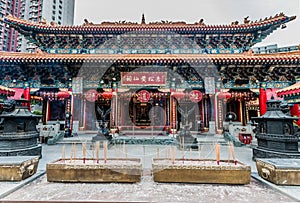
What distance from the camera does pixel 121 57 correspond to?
8695mm

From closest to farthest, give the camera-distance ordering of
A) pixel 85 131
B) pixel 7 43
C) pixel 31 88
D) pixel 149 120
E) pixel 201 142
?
1. pixel 201 142
2. pixel 31 88
3. pixel 85 131
4. pixel 149 120
5. pixel 7 43

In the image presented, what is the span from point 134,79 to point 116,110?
2754mm

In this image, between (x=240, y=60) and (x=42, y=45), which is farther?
(x=42, y=45)

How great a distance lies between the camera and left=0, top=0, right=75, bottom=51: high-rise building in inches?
1677

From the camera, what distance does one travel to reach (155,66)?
9219 millimetres

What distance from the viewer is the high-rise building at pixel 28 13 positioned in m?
42.6

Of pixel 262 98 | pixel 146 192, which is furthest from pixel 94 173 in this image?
pixel 262 98

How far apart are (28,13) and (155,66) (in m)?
52.2

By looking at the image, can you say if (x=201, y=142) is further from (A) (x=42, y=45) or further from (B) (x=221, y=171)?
(A) (x=42, y=45)

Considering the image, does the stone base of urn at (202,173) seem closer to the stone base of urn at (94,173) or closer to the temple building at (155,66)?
the stone base of urn at (94,173)

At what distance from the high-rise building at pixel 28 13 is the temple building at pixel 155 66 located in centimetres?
4093

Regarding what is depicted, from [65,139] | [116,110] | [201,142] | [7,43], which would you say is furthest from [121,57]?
[7,43]

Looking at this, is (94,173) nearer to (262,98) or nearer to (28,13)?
(262,98)

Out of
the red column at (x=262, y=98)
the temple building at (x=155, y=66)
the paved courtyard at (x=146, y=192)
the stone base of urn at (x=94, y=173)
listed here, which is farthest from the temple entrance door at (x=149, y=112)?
the paved courtyard at (x=146, y=192)
